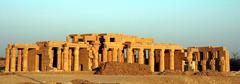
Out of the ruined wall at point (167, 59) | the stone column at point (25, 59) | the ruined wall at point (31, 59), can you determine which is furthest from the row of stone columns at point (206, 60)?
the stone column at point (25, 59)

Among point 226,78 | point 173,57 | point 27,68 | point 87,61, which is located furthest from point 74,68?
point 226,78

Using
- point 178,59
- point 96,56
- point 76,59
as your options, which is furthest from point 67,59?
point 178,59

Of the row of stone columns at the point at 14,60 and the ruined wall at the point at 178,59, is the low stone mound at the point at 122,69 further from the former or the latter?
the ruined wall at the point at 178,59

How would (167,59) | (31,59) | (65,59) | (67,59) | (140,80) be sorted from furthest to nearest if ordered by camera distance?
(167,59)
(31,59)
(67,59)
(65,59)
(140,80)

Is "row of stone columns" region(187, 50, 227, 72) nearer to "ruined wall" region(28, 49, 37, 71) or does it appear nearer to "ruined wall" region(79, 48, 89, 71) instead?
"ruined wall" region(79, 48, 89, 71)

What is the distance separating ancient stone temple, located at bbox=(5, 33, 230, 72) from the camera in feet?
175

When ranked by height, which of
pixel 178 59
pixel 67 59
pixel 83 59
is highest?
pixel 67 59

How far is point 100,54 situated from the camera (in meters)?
59.1

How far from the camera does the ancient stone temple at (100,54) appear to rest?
53250mm

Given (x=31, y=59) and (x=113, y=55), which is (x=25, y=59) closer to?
(x=31, y=59)

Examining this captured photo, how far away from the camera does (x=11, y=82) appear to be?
2464 centimetres

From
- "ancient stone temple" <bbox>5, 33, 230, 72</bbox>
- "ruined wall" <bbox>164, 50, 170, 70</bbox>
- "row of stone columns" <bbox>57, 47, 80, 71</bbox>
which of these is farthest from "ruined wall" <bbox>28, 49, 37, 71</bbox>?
"ruined wall" <bbox>164, 50, 170, 70</bbox>

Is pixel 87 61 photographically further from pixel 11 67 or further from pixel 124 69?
pixel 124 69

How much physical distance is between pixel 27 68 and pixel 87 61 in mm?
8158
